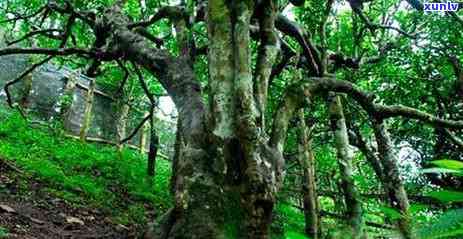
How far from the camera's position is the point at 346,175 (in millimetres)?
5898

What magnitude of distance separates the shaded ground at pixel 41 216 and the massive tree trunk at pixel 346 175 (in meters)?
2.87

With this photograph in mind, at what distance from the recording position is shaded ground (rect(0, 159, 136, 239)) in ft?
19.1

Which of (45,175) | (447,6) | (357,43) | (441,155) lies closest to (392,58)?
(357,43)

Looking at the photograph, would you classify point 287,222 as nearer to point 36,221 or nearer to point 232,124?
point 36,221

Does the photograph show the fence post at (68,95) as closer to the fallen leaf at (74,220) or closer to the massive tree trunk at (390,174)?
the fallen leaf at (74,220)

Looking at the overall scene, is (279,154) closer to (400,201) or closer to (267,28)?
(267,28)

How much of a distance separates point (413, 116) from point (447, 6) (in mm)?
2014

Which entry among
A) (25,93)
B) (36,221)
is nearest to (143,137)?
(25,93)

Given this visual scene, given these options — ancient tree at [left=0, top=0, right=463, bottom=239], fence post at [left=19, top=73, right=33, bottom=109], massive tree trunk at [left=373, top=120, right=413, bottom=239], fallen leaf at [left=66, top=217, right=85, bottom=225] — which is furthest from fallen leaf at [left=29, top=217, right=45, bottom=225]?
fence post at [left=19, top=73, right=33, bottom=109]

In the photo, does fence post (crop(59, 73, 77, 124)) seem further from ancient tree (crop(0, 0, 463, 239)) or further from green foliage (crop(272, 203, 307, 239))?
ancient tree (crop(0, 0, 463, 239))

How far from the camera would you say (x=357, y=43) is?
8.52m

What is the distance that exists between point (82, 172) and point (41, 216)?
4601 mm

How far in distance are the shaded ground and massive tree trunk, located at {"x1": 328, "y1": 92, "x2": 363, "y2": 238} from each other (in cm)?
287

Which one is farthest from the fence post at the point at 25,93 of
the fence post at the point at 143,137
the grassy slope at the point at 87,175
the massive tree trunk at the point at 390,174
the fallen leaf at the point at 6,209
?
the massive tree trunk at the point at 390,174
